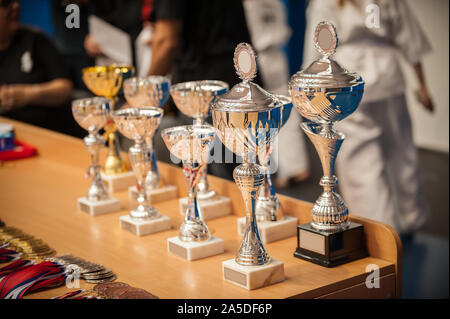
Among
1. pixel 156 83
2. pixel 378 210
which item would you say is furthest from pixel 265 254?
pixel 378 210

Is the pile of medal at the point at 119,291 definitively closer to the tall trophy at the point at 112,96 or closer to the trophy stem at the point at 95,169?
the trophy stem at the point at 95,169

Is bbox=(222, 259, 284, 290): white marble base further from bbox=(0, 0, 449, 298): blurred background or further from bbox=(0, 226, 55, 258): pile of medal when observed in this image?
bbox=(0, 0, 449, 298): blurred background

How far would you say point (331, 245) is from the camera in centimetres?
158

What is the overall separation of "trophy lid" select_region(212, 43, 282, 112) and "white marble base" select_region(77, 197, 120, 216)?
2.51 ft

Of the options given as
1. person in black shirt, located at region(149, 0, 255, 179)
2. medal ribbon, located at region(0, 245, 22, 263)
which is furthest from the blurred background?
medal ribbon, located at region(0, 245, 22, 263)

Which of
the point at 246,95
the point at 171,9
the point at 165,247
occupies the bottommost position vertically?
the point at 165,247

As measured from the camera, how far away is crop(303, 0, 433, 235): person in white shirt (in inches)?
124

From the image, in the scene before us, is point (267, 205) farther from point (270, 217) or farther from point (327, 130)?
point (327, 130)

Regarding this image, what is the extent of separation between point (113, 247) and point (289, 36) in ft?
8.09

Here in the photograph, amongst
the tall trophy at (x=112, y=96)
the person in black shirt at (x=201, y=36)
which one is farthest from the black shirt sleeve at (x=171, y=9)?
the tall trophy at (x=112, y=96)

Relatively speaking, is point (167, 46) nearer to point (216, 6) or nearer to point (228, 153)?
point (216, 6)

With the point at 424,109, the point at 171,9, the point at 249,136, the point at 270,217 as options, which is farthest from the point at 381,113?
the point at 249,136

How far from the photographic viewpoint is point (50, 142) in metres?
2.83

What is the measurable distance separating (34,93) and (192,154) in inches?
103
